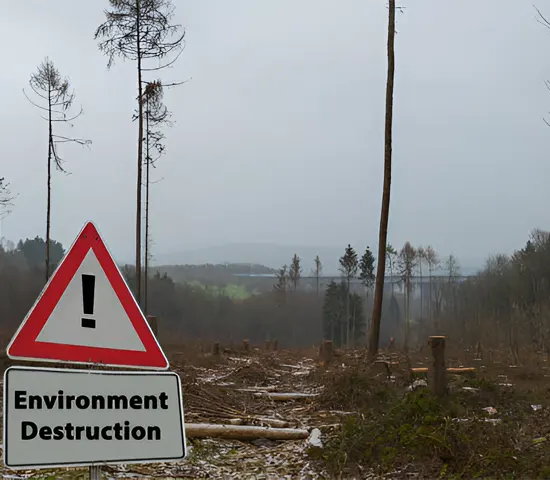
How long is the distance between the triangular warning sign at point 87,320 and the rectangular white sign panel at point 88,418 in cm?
14

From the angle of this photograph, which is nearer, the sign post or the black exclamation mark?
the sign post

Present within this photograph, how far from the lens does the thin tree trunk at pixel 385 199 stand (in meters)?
15.6

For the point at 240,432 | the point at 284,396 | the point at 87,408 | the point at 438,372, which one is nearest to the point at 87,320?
the point at 87,408

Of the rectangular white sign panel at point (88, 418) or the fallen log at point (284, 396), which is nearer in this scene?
the rectangular white sign panel at point (88, 418)

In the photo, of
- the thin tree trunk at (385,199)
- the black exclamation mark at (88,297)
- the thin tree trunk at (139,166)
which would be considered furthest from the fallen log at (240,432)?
the thin tree trunk at (139,166)

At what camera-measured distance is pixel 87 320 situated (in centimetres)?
299

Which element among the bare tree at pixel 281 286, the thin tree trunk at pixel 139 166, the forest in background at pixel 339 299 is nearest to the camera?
the thin tree trunk at pixel 139 166

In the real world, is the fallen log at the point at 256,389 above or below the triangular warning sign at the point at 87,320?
below

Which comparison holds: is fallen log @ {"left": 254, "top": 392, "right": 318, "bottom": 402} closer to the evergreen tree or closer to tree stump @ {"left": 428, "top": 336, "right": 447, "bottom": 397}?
tree stump @ {"left": 428, "top": 336, "right": 447, "bottom": 397}

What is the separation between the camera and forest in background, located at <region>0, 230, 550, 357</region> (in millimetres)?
50812

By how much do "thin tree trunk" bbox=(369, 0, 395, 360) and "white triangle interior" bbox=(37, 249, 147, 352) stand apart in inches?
494

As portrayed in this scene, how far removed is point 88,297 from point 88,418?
569mm

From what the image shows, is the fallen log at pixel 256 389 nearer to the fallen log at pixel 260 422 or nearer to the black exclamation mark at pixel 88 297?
the fallen log at pixel 260 422

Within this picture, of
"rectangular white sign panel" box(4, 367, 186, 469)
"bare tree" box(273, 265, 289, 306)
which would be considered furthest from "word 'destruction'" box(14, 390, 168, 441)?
"bare tree" box(273, 265, 289, 306)
